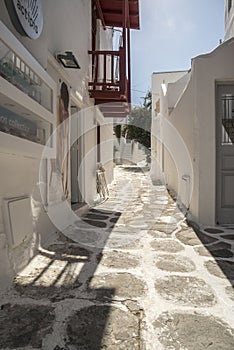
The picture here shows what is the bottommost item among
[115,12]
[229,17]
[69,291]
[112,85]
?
[69,291]

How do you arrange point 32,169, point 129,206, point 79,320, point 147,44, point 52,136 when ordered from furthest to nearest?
point 147,44 < point 129,206 < point 52,136 < point 32,169 < point 79,320

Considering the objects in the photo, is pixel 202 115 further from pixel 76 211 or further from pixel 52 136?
pixel 76 211

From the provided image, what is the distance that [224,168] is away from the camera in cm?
503

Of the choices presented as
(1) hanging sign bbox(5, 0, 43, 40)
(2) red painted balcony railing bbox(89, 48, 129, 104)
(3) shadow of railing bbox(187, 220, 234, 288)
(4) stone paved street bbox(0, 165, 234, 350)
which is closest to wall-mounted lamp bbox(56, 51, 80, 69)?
(1) hanging sign bbox(5, 0, 43, 40)

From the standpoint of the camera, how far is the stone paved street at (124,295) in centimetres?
184

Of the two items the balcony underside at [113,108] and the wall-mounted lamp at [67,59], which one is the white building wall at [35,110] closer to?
the wall-mounted lamp at [67,59]

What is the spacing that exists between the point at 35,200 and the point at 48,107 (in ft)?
4.01

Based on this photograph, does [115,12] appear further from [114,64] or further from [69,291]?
[69,291]

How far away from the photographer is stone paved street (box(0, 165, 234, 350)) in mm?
1836

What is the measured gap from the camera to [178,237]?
166 inches

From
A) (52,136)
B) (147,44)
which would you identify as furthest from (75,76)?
(147,44)

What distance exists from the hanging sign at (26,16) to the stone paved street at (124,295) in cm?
244

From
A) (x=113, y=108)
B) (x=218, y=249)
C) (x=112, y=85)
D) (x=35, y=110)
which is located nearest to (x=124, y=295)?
(x=218, y=249)

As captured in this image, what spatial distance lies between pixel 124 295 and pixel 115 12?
28.7 ft
